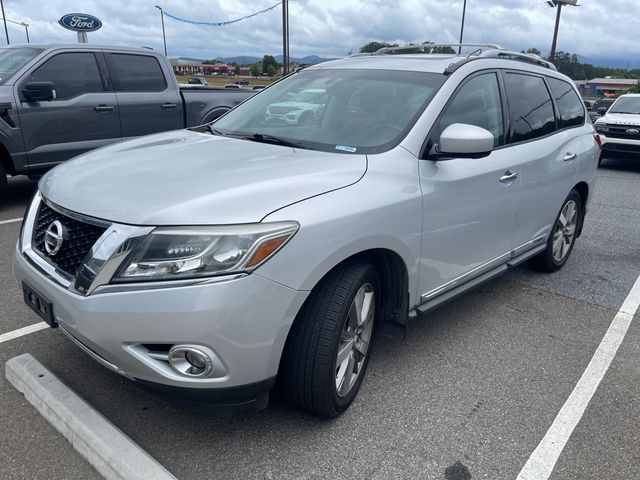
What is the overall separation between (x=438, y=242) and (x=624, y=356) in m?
1.56

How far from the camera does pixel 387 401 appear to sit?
9.66 feet

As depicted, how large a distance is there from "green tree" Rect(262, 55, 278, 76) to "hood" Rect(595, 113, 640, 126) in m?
53.0

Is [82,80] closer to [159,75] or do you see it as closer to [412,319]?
[159,75]

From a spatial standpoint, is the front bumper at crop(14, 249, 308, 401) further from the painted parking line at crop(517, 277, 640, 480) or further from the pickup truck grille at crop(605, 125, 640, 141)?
the pickup truck grille at crop(605, 125, 640, 141)

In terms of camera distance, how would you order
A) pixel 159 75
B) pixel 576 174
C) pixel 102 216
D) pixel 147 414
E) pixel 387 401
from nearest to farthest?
pixel 102 216, pixel 147 414, pixel 387 401, pixel 576 174, pixel 159 75

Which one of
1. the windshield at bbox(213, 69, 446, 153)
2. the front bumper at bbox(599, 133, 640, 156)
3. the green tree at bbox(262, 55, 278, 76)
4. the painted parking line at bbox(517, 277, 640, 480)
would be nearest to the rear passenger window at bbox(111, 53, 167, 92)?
the windshield at bbox(213, 69, 446, 153)

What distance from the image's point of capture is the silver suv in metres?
2.15

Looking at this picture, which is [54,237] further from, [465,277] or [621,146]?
[621,146]

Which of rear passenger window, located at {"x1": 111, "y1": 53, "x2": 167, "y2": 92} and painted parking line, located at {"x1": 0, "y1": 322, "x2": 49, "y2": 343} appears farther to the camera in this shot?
rear passenger window, located at {"x1": 111, "y1": 53, "x2": 167, "y2": 92}

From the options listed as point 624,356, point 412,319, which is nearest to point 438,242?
Result: point 412,319

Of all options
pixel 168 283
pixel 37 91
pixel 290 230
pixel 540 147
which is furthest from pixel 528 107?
pixel 37 91

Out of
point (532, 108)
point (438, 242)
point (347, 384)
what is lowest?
point (347, 384)

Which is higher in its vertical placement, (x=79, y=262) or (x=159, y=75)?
(x=159, y=75)

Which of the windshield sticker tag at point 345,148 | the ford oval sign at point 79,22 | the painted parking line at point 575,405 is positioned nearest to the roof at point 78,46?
the windshield sticker tag at point 345,148
